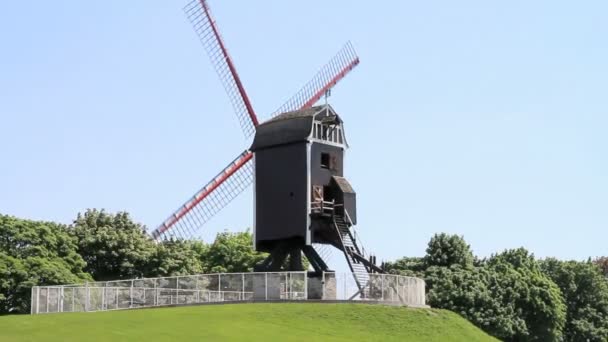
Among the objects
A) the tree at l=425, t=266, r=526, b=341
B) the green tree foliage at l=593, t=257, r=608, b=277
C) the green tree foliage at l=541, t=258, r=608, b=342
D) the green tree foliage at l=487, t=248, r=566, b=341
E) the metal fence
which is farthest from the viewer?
the green tree foliage at l=593, t=257, r=608, b=277

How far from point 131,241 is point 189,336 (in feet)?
108

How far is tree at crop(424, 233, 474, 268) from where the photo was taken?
79250mm

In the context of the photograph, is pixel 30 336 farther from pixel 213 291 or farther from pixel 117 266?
pixel 117 266

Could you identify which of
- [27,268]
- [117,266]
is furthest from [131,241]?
[27,268]

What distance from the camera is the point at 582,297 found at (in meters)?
87.2

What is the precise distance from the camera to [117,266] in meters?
74.3

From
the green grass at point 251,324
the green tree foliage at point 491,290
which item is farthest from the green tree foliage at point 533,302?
the green grass at point 251,324

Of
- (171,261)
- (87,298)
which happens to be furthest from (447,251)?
(87,298)

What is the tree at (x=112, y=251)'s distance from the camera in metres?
73.8

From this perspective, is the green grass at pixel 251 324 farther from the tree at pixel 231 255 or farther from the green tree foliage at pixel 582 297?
the green tree foliage at pixel 582 297

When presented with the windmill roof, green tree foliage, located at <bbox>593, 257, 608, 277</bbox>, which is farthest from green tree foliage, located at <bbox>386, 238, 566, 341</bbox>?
green tree foliage, located at <bbox>593, 257, 608, 277</bbox>

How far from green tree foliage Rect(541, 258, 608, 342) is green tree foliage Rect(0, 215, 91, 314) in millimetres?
38287

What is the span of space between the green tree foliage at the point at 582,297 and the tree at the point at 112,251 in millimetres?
33353

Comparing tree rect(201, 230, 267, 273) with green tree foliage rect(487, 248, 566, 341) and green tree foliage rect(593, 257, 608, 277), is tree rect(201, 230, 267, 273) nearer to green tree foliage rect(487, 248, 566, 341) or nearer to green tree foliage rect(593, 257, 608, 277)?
green tree foliage rect(487, 248, 566, 341)
